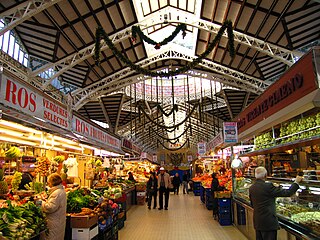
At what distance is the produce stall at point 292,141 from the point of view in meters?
3.68

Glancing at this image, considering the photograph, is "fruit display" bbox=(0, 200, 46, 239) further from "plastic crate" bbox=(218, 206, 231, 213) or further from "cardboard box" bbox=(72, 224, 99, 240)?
"plastic crate" bbox=(218, 206, 231, 213)

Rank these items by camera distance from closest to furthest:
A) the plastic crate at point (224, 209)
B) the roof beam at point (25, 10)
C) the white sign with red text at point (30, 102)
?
the white sign with red text at point (30, 102), the plastic crate at point (224, 209), the roof beam at point (25, 10)

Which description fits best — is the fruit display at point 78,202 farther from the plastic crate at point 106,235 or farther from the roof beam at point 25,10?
the roof beam at point 25,10

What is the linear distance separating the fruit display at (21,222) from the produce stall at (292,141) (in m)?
3.33

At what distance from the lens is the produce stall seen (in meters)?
3.68

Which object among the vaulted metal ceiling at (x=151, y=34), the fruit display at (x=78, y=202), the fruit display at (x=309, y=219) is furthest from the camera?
the vaulted metal ceiling at (x=151, y=34)

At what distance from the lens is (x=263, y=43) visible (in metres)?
13.5

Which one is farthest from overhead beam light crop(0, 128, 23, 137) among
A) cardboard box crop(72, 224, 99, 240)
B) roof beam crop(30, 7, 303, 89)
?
roof beam crop(30, 7, 303, 89)

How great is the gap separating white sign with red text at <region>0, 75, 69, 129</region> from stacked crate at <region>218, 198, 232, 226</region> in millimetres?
4924

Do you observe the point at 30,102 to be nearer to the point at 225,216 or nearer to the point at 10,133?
the point at 10,133

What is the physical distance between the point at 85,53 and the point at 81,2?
356 cm

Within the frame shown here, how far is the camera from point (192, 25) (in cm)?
1396

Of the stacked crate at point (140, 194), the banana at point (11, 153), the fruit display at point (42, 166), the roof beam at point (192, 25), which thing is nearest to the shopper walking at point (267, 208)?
the fruit display at point (42, 166)

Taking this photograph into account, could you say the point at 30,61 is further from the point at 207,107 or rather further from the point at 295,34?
the point at 207,107
